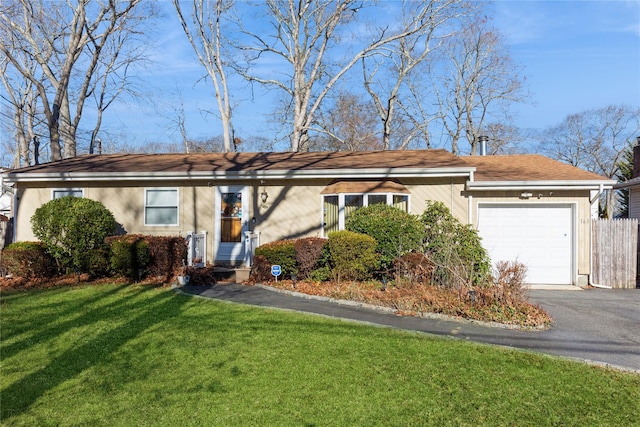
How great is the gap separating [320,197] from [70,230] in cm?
625

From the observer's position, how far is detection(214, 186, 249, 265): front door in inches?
463

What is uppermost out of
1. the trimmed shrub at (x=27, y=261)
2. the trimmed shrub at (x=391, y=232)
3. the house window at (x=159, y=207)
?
the house window at (x=159, y=207)

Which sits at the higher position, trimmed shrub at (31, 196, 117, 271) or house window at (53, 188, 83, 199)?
house window at (53, 188, 83, 199)

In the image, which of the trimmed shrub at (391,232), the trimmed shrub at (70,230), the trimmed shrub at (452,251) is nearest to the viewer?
the trimmed shrub at (452,251)

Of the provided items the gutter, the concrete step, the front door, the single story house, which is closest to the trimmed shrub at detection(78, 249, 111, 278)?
the single story house

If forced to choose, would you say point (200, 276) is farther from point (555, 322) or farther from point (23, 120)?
point (23, 120)

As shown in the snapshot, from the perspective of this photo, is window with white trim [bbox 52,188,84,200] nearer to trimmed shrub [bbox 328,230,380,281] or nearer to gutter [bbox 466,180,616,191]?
trimmed shrub [bbox 328,230,380,281]

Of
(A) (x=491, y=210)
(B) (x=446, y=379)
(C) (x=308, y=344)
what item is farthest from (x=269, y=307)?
(A) (x=491, y=210)

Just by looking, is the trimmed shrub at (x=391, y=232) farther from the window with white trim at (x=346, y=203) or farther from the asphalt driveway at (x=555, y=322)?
the asphalt driveway at (x=555, y=322)

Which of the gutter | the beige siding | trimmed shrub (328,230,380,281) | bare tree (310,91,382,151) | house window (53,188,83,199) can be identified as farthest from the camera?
bare tree (310,91,382,151)

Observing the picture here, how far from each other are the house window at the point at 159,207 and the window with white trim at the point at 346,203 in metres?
4.45

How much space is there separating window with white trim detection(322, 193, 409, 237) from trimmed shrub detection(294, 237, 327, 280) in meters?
1.69

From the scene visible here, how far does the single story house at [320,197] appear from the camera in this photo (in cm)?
1083

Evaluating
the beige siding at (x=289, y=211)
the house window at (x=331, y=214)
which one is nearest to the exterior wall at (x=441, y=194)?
the house window at (x=331, y=214)
